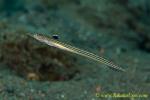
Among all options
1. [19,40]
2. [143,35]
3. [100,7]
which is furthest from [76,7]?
[19,40]

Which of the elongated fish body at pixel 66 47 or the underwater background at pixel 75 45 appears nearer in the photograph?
the elongated fish body at pixel 66 47

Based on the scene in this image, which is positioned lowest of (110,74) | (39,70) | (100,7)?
(39,70)

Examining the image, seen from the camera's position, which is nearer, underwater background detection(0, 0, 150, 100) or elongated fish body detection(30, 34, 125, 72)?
elongated fish body detection(30, 34, 125, 72)

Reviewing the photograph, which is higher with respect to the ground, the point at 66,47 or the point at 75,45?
the point at 66,47

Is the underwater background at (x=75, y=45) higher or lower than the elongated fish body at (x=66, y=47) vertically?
lower

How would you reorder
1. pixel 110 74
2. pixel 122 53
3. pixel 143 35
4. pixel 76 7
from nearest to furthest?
pixel 110 74
pixel 122 53
pixel 143 35
pixel 76 7

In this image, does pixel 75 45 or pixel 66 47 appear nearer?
pixel 66 47

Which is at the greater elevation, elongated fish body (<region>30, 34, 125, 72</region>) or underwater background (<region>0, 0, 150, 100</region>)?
elongated fish body (<region>30, 34, 125, 72</region>)

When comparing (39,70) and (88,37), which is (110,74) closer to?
(39,70)
